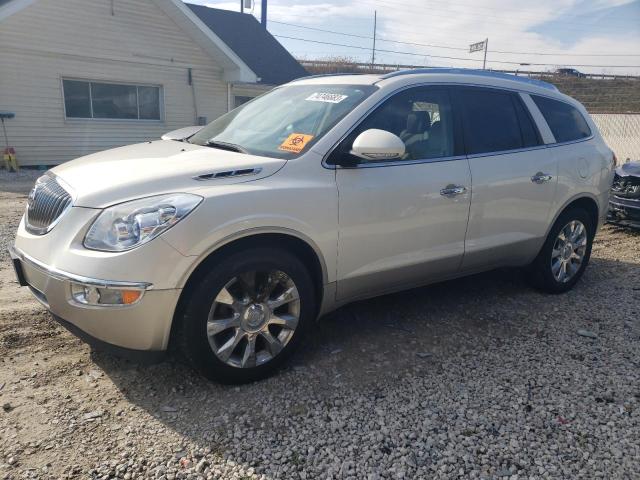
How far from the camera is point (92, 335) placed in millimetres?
2748

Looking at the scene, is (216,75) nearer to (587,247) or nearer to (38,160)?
(38,160)

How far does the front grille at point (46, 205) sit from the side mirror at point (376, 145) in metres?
1.71

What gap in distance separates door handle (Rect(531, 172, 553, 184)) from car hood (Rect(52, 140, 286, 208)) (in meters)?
2.32

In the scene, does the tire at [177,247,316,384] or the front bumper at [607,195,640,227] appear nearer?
the tire at [177,247,316,384]

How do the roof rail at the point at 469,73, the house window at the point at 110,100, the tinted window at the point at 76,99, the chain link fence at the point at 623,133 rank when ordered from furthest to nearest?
the chain link fence at the point at 623,133
the house window at the point at 110,100
the tinted window at the point at 76,99
the roof rail at the point at 469,73

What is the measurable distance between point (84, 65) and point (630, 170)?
12263mm

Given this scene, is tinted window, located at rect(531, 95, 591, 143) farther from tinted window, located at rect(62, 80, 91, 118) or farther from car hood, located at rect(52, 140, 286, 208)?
tinted window, located at rect(62, 80, 91, 118)

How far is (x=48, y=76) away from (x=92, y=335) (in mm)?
11929

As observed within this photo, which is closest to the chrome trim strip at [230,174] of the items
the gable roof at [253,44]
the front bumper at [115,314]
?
the front bumper at [115,314]

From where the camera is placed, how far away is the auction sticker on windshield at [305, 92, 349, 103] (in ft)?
11.9

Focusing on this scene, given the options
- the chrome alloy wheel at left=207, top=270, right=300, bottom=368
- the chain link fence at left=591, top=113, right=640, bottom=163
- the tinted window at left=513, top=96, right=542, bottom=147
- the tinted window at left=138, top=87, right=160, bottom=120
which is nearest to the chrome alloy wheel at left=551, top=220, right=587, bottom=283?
the tinted window at left=513, top=96, right=542, bottom=147

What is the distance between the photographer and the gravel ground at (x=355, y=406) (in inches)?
97.9

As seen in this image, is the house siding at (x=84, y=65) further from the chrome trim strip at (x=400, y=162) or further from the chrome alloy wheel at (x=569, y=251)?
the chrome alloy wheel at (x=569, y=251)

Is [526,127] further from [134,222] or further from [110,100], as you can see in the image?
[110,100]
